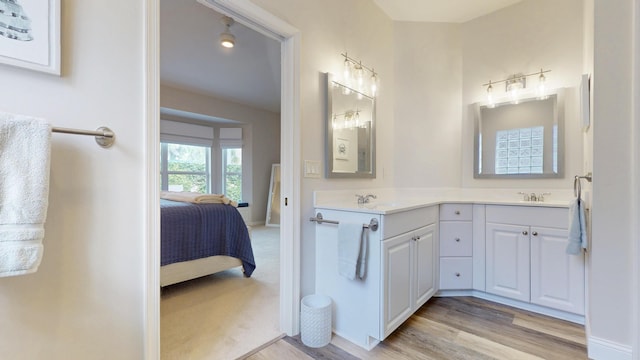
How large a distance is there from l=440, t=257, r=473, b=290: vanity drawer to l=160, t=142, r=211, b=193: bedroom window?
486 cm

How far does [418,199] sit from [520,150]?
3.53 feet

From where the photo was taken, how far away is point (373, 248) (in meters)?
1.71

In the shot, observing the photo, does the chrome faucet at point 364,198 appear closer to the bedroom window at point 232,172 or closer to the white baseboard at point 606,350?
the white baseboard at point 606,350

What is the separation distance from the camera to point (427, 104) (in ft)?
9.72

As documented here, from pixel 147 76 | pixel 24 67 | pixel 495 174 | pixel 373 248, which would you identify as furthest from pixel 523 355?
pixel 24 67

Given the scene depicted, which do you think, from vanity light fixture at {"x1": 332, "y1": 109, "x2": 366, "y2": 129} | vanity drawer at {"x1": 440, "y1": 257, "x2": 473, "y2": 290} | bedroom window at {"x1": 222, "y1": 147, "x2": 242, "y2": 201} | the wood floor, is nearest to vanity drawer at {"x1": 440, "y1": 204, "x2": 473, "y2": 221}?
vanity drawer at {"x1": 440, "y1": 257, "x2": 473, "y2": 290}

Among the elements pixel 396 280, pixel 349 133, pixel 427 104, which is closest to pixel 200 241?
pixel 349 133

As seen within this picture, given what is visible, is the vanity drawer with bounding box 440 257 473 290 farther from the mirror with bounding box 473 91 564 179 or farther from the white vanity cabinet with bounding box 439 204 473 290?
the mirror with bounding box 473 91 564 179

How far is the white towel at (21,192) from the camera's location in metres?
0.84

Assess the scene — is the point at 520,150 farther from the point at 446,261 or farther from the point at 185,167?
the point at 185,167

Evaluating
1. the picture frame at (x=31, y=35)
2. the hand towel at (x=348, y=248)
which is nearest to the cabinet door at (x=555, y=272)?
the hand towel at (x=348, y=248)

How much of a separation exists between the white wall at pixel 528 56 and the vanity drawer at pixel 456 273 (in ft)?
2.84

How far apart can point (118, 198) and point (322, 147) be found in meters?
1.31

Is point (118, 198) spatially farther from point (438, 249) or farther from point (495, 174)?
point (495, 174)
